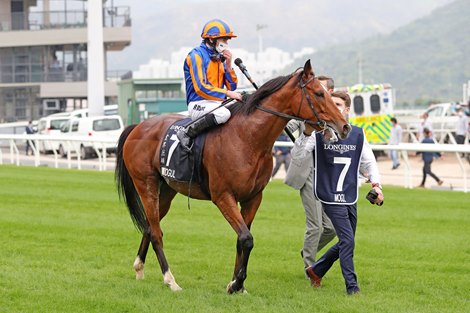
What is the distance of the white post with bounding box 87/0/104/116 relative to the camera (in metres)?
40.6

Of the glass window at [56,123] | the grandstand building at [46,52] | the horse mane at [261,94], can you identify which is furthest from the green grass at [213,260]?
the grandstand building at [46,52]

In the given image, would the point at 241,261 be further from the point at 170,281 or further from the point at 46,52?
the point at 46,52

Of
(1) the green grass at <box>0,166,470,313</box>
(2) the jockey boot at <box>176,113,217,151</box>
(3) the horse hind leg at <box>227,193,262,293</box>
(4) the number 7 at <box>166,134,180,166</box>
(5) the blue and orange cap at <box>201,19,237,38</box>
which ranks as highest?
(5) the blue and orange cap at <box>201,19,237,38</box>

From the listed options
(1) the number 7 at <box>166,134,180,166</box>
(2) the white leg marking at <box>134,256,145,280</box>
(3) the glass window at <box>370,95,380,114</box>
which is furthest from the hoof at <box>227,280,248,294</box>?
(3) the glass window at <box>370,95,380,114</box>

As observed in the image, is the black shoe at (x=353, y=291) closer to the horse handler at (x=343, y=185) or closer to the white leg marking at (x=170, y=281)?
the horse handler at (x=343, y=185)

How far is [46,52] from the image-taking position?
5731 cm

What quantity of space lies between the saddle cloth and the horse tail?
88 cm

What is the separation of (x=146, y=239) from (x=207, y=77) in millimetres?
1686

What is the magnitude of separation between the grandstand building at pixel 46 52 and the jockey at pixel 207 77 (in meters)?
46.3

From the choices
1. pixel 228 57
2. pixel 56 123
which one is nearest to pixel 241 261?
pixel 228 57

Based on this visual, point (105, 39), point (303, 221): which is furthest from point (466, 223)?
point (105, 39)

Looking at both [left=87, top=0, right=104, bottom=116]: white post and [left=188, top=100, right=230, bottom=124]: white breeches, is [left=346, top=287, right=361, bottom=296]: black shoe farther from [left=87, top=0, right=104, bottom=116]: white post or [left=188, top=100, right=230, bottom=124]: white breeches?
[left=87, top=0, right=104, bottom=116]: white post

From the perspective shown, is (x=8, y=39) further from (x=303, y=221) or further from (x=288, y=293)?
(x=288, y=293)

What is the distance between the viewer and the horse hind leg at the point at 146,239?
877 cm
